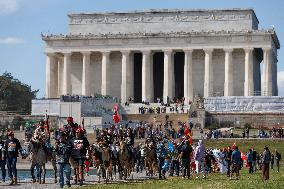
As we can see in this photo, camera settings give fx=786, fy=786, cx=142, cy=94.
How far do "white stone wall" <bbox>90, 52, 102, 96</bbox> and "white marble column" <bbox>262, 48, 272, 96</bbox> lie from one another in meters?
24.7

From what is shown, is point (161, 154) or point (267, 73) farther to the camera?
point (267, 73)

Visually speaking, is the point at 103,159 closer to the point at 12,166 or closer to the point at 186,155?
the point at 12,166

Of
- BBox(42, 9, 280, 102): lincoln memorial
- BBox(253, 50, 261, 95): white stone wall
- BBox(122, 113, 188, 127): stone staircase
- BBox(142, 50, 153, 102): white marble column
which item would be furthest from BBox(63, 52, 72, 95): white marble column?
BBox(253, 50, 261, 95): white stone wall

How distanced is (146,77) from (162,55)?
24.7 feet

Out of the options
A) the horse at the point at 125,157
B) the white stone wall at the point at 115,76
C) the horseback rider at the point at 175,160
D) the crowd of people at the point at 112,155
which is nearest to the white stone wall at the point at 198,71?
the white stone wall at the point at 115,76

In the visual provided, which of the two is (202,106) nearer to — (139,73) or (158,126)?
(158,126)

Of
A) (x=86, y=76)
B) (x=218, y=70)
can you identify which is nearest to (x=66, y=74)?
(x=86, y=76)

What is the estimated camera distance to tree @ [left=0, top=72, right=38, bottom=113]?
134m

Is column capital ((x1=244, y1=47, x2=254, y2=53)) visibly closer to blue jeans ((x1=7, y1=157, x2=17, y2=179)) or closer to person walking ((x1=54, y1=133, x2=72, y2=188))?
blue jeans ((x1=7, y1=157, x2=17, y2=179))

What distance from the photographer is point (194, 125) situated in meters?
86.6

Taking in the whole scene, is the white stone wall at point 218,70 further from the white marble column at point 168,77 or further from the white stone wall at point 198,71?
the white marble column at point 168,77

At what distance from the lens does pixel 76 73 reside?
119 m

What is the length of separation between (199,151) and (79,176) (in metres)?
6.93

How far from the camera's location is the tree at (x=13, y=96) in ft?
440
